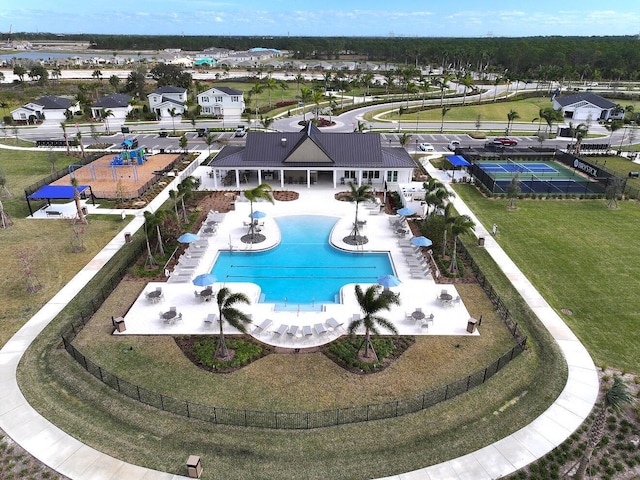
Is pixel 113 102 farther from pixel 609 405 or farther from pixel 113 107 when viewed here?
pixel 609 405

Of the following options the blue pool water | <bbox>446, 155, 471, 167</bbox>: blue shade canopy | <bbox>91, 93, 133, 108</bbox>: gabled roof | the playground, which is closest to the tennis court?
<bbox>446, 155, 471, 167</bbox>: blue shade canopy

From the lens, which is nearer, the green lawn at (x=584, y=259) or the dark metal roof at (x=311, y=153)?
the green lawn at (x=584, y=259)

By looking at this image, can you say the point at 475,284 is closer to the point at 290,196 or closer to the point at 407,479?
the point at 407,479

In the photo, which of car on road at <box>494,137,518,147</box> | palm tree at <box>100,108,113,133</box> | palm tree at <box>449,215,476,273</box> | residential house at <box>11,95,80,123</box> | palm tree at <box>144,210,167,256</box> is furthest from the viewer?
residential house at <box>11,95,80,123</box>

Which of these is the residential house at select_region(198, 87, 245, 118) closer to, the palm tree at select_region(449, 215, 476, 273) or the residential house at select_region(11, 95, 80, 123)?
the residential house at select_region(11, 95, 80, 123)

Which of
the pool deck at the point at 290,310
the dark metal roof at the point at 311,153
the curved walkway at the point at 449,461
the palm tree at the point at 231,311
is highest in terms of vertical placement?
the dark metal roof at the point at 311,153

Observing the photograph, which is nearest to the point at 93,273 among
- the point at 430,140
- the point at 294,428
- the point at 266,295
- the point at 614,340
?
the point at 266,295

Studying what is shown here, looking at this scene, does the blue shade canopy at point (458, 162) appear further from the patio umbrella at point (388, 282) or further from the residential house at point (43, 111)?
the residential house at point (43, 111)

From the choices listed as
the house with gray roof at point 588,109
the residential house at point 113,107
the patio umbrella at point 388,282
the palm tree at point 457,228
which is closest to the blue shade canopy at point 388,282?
the patio umbrella at point 388,282
